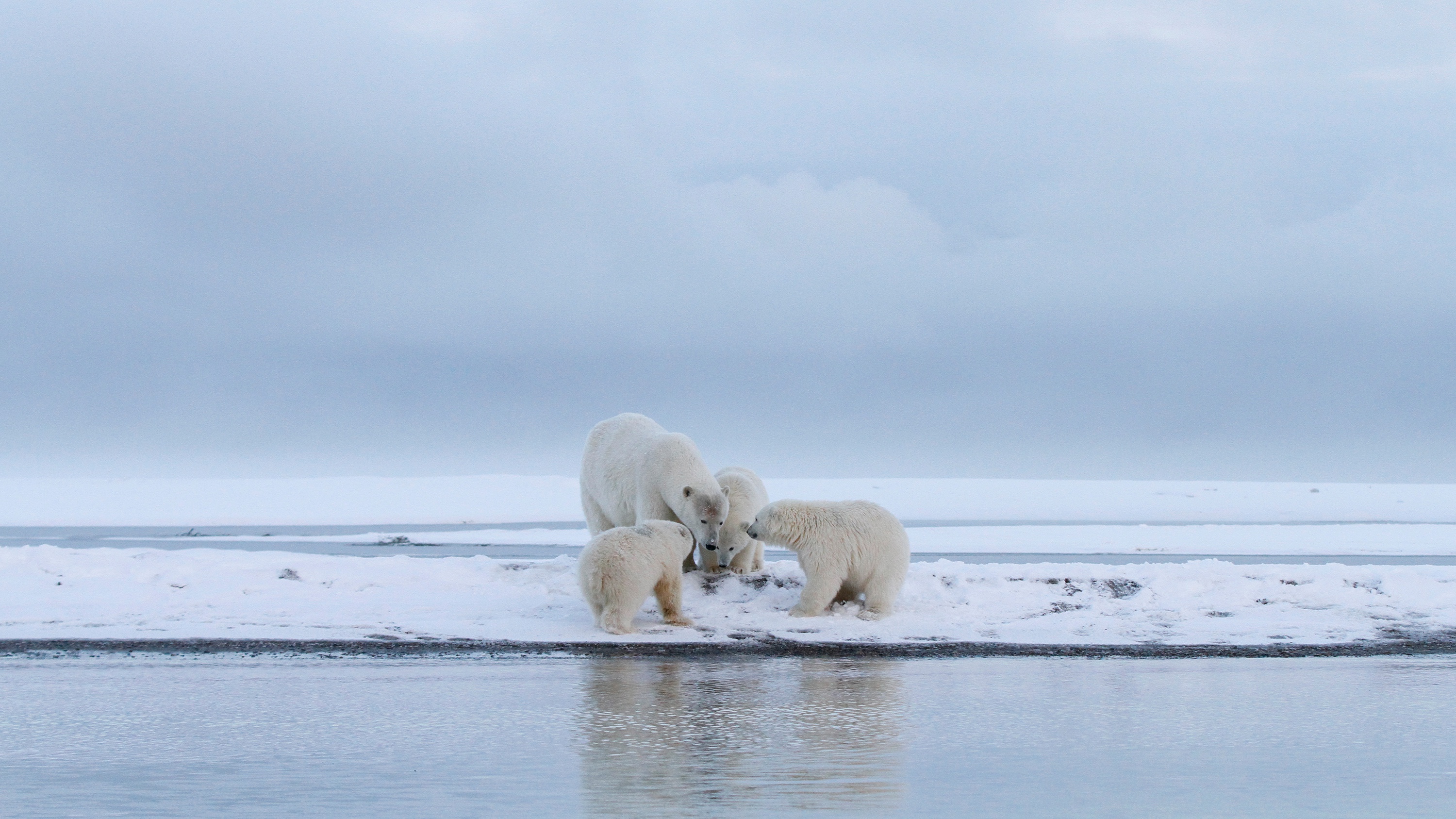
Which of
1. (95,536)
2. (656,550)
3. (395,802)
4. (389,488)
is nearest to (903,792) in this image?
(395,802)

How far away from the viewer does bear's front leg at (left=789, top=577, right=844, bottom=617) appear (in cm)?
932

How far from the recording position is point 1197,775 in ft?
14.5

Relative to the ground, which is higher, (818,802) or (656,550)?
(656,550)

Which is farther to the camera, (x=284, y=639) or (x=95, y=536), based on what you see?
Result: (x=95, y=536)

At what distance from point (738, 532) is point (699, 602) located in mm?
828

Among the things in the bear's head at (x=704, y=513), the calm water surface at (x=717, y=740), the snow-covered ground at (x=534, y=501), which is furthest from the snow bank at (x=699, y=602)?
the snow-covered ground at (x=534, y=501)

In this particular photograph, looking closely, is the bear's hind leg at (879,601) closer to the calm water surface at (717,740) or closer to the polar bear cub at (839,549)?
the polar bear cub at (839,549)

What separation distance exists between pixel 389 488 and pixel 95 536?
17.4m

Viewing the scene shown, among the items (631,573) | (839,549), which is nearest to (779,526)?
(839,549)

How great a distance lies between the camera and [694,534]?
1018cm

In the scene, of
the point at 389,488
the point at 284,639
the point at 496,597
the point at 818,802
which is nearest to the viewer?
the point at 818,802

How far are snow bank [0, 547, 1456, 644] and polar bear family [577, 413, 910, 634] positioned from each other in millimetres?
231

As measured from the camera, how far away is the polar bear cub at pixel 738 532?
1041 cm

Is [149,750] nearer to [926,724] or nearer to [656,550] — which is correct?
[926,724]
